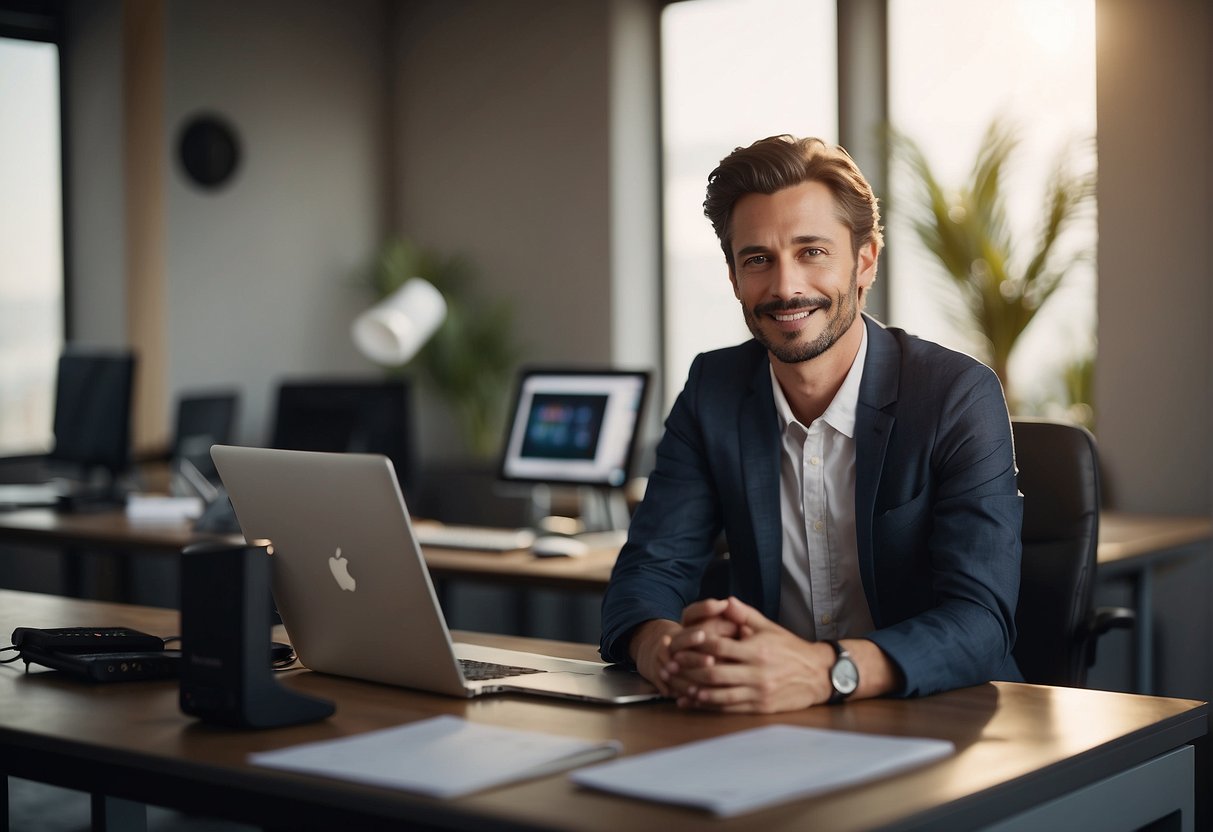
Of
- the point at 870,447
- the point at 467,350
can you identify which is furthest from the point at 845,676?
the point at 467,350

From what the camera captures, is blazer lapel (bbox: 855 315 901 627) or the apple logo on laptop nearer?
the apple logo on laptop

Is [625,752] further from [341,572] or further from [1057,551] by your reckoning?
[1057,551]

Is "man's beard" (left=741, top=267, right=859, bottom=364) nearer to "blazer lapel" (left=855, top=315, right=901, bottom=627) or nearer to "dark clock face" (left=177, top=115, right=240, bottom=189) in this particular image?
"blazer lapel" (left=855, top=315, right=901, bottom=627)

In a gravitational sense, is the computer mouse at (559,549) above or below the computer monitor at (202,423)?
below

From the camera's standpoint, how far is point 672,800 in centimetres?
125

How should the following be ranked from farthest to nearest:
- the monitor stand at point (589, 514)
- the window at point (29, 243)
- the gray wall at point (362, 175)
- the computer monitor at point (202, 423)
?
the gray wall at point (362, 175)
the window at point (29, 243)
the computer monitor at point (202, 423)
the monitor stand at point (589, 514)

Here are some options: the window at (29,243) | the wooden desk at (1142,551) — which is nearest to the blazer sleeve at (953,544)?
the wooden desk at (1142,551)

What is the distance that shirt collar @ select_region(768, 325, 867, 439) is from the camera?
2.13 m

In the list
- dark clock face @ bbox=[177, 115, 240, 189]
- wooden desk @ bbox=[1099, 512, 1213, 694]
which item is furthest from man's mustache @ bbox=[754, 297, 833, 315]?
dark clock face @ bbox=[177, 115, 240, 189]

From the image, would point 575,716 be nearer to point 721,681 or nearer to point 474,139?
point 721,681

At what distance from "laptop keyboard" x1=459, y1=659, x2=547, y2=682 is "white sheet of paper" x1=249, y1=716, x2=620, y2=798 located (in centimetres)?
27

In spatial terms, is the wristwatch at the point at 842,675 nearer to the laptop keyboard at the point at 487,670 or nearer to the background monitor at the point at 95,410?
the laptop keyboard at the point at 487,670

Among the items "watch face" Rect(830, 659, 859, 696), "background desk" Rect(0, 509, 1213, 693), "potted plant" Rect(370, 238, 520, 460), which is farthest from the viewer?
"potted plant" Rect(370, 238, 520, 460)

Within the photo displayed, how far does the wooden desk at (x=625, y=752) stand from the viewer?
126cm
